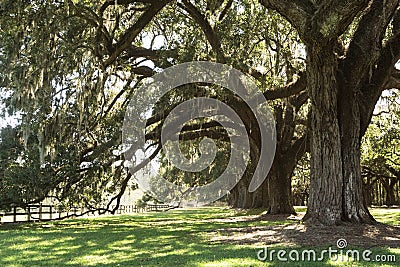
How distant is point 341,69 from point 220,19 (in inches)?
147

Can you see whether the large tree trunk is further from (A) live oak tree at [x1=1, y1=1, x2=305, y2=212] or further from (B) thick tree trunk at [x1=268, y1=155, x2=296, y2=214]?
(B) thick tree trunk at [x1=268, y1=155, x2=296, y2=214]

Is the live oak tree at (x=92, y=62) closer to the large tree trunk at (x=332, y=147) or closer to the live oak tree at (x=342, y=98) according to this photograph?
the live oak tree at (x=342, y=98)

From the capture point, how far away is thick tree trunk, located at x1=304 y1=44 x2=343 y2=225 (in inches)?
346

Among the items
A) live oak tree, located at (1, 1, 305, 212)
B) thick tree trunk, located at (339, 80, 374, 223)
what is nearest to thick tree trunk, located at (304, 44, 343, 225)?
thick tree trunk, located at (339, 80, 374, 223)

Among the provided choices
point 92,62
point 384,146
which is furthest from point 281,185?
point 384,146

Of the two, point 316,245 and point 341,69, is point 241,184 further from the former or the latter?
point 316,245

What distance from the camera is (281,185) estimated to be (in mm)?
15883

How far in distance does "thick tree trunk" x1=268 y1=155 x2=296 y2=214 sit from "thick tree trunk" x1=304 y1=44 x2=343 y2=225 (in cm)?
636

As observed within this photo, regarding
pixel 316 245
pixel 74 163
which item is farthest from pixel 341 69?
pixel 74 163

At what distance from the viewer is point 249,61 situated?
478 inches

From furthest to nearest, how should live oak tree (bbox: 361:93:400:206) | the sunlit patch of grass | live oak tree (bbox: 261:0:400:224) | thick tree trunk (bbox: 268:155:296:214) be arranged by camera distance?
live oak tree (bbox: 361:93:400:206) < thick tree trunk (bbox: 268:155:296:214) < the sunlit patch of grass < live oak tree (bbox: 261:0:400:224)

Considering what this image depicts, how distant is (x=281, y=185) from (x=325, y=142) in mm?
6951

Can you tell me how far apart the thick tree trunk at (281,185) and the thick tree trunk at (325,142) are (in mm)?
6364

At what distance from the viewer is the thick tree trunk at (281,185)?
1572cm
